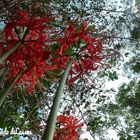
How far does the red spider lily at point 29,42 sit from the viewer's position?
221 centimetres

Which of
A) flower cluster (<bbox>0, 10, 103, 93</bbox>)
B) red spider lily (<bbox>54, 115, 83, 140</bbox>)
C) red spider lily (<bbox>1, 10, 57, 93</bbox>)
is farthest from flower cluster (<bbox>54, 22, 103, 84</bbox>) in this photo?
red spider lily (<bbox>54, 115, 83, 140</bbox>)

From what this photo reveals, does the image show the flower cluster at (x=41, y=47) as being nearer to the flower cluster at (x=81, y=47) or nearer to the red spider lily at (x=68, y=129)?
the flower cluster at (x=81, y=47)

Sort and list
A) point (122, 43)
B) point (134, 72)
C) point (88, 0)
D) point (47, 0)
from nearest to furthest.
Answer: point (47, 0) < point (88, 0) < point (122, 43) < point (134, 72)

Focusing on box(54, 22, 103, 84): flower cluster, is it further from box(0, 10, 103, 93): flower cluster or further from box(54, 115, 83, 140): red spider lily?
box(54, 115, 83, 140): red spider lily

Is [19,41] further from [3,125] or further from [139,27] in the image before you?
[139,27]

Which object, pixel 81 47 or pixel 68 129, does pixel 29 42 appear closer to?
pixel 81 47

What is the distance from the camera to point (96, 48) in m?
2.51

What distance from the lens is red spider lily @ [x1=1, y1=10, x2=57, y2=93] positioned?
7.23ft

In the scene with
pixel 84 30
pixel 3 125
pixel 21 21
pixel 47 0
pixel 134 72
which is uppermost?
pixel 134 72

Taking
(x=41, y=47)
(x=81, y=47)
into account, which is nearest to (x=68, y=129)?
(x=81, y=47)

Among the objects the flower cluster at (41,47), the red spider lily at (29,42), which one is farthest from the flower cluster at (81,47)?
the red spider lily at (29,42)

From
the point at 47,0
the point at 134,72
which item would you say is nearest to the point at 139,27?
the point at 134,72

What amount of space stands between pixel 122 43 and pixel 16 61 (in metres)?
5.86

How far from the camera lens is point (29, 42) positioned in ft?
7.23
